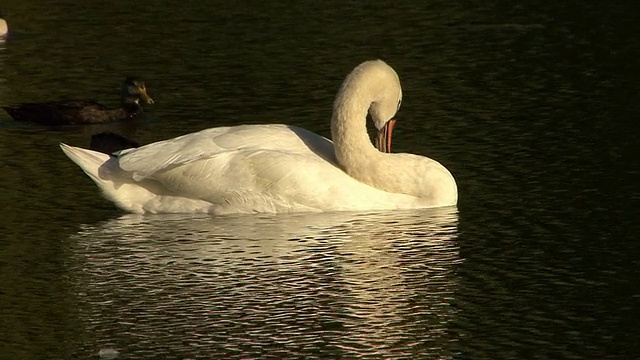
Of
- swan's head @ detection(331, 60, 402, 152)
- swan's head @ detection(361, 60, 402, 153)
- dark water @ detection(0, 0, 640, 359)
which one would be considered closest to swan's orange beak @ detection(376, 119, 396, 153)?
swan's head @ detection(361, 60, 402, 153)

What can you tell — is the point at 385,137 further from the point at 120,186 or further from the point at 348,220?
the point at 120,186

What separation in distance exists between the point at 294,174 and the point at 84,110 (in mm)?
4299

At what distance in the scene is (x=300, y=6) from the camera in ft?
68.5

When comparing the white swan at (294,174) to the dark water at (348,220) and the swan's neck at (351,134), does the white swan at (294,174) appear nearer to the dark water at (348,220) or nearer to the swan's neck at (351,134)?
the swan's neck at (351,134)

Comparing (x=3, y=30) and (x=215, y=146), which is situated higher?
(x=3, y=30)

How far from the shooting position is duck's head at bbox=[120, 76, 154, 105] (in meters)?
15.7

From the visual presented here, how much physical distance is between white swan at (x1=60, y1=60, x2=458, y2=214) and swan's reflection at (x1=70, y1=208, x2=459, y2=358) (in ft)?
0.47

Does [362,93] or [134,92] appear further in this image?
[134,92]

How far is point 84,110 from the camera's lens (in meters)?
15.6

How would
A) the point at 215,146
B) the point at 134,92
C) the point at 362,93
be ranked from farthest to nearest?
the point at 134,92 → the point at 215,146 → the point at 362,93

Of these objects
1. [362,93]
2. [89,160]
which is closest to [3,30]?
[89,160]

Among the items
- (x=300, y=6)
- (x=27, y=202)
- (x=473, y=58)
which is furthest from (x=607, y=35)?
(x=27, y=202)

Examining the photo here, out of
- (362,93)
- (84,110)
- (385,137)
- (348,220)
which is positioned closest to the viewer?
(348,220)

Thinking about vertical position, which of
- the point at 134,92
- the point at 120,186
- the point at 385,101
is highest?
the point at 385,101
